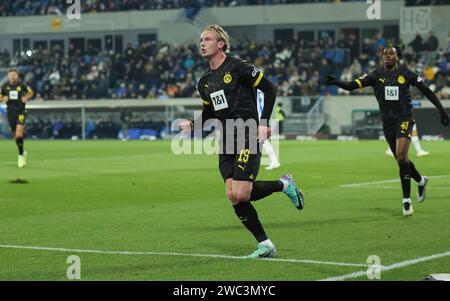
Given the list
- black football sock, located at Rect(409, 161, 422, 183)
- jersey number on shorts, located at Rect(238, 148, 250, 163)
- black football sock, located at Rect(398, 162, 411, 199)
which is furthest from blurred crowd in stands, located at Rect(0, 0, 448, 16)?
jersey number on shorts, located at Rect(238, 148, 250, 163)

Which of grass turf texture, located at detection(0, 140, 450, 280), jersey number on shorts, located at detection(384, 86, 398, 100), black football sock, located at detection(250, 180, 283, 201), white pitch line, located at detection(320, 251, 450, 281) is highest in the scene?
jersey number on shorts, located at detection(384, 86, 398, 100)

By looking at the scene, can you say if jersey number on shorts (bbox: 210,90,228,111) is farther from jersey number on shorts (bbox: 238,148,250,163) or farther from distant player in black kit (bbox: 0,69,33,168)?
distant player in black kit (bbox: 0,69,33,168)

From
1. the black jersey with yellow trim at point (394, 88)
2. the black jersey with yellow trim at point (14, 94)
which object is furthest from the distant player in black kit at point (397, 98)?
the black jersey with yellow trim at point (14, 94)

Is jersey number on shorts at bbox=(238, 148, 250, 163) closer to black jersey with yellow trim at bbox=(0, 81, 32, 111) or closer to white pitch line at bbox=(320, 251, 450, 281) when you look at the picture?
white pitch line at bbox=(320, 251, 450, 281)

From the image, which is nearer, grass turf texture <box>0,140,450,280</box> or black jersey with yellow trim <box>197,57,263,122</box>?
grass turf texture <box>0,140,450,280</box>

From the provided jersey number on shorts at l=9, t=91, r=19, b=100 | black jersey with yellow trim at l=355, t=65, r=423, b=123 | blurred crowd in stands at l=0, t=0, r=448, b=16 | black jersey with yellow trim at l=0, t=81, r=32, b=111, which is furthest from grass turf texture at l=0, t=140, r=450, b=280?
blurred crowd in stands at l=0, t=0, r=448, b=16

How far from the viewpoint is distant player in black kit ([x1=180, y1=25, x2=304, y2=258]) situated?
9977mm

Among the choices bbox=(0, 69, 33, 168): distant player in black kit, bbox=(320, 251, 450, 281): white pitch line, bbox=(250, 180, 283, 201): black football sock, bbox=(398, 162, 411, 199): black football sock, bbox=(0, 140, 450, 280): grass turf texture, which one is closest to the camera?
bbox=(320, 251, 450, 281): white pitch line

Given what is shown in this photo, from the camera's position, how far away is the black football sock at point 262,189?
10430mm

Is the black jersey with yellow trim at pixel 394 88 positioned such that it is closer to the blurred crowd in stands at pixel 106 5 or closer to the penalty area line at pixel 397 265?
the penalty area line at pixel 397 265

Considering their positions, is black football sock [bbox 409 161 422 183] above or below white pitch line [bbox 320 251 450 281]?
above

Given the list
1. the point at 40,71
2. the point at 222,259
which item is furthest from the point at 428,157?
the point at 40,71

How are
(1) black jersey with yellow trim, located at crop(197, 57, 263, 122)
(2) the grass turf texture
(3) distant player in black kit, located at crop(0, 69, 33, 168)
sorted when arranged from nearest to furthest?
(2) the grass turf texture, (1) black jersey with yellow trim, located at crop(197, 57, 263, 122), (3) distant player in black kit, located at crop(0, 69, 33, 168)
